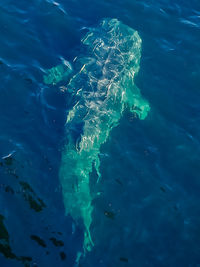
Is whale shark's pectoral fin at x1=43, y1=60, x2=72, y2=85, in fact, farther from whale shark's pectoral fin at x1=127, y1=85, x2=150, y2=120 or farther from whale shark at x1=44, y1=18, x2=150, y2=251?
whale shark's pectoral fin at x1=127, y1=85, x2=150, y2=120

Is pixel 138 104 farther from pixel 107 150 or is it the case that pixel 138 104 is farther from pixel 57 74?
pixel 57 74

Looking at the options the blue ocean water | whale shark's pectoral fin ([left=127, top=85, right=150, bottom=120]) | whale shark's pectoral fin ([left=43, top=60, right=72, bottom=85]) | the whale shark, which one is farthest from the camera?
whale shark's pectoral fin ([left=43, top=60, right=72, bottom=85])

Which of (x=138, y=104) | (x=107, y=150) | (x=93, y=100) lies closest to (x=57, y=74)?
(x=93, y=100)

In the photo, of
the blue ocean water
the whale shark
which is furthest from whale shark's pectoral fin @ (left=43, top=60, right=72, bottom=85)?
the blue ocean water

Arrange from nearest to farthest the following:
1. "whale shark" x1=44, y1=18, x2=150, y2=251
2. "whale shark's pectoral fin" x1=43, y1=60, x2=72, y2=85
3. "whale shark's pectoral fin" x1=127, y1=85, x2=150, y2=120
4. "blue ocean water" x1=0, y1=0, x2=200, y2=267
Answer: "blue ocean water" x1=0, y1=0, x2=200, y2=267 < "whale shark" x1=44, y1=18, x2=150, y2=251 < "whale shark's pectoral fin" x1=127, y1=85, x2=150, y2=120 < "whale shark's pectoral fin" x1=43, y1=60, x2=72, y2=85

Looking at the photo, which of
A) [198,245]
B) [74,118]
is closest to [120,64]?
[74,118]

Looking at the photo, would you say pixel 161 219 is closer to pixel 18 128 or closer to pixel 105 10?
pixel 18 128

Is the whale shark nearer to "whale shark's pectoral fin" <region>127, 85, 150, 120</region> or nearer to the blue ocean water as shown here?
"whale shark's pectoral fin" <region>127, 85, 150, 120</region>

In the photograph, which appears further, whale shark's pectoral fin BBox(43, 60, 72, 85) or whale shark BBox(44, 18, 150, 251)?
whale shark's pectoral fin BBox(43, 60, 72, 85)
